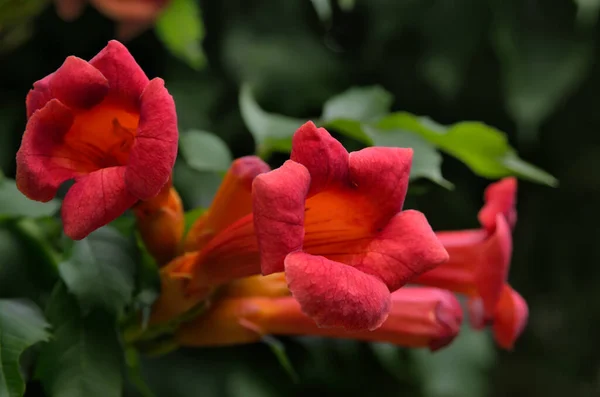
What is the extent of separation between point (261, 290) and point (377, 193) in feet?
0.66

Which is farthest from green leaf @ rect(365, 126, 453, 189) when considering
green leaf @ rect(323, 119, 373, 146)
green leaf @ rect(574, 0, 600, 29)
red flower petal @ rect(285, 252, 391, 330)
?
green leaf @ rect(574, 0, 600, 29)

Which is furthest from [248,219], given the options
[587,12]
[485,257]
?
[587,12]

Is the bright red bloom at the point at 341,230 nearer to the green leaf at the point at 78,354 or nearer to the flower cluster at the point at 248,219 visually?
the flower cluster at the point at 248,219

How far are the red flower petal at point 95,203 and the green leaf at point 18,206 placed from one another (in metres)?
0.14

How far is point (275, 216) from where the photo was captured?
0.41m

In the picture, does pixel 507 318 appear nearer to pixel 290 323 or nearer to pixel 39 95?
pixel 290 323

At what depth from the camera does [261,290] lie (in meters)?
0.64

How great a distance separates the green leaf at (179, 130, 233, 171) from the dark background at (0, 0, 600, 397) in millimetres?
235

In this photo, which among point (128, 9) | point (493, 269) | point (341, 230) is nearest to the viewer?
point (341, 230)

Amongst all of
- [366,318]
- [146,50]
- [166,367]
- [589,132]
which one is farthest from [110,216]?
[589,132]

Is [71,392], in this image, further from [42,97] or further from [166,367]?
[166,367]

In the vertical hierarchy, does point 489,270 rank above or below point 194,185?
above

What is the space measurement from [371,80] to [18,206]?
2.65 feet

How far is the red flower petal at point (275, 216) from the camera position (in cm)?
41
